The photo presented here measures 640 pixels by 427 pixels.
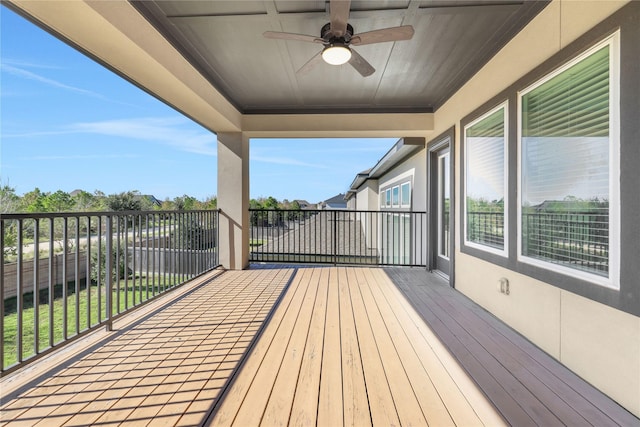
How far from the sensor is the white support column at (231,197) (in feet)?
15.6

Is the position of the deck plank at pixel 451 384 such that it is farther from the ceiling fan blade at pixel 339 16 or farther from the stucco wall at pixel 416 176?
the stucco wall at pixel 416 176

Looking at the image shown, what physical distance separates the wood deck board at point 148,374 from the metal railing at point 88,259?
22 centimetres

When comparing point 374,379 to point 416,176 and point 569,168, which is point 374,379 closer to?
point 569,168

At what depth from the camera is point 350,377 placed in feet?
5.88

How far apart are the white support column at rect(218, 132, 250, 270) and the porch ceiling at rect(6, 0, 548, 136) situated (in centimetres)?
48

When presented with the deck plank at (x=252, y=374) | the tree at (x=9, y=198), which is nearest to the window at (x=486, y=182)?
the deck plank at (x=252, y=374)

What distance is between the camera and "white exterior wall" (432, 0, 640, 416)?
158cm

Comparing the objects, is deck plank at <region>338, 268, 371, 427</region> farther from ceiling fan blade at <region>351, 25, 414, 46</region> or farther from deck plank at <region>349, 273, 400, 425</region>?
ceiling fan blade at <region>351, 25, 414, 46</region>

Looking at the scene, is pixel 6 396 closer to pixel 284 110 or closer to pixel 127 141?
pixel 284 110

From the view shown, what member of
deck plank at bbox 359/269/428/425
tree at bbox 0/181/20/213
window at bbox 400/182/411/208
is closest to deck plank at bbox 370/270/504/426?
deck plank at bbox 359/269/428/425

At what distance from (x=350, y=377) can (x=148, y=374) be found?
1.29 m

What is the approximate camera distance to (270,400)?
159 centimetres

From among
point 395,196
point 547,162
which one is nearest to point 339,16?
point 547,162

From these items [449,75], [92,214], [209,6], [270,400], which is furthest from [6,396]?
[449,75]
